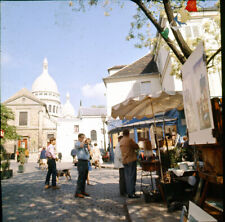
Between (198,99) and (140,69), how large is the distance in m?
21.6

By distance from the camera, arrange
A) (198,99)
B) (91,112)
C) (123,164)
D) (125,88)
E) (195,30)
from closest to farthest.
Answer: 1. (198,99)
2. (123,164)
3. (195,30)
4. (125,88)
5. (91,112)

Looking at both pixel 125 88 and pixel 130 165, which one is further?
pixel 125 88

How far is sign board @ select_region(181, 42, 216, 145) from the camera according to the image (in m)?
2.31

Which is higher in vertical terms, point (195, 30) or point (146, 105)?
point (195, 30)

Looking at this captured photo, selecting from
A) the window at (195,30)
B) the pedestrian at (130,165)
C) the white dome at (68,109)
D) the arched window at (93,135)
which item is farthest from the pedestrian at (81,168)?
the white dome at (68,109)

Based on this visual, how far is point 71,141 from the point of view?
41.1 metres

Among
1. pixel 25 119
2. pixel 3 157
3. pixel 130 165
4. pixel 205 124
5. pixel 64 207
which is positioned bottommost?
pixel 64 207

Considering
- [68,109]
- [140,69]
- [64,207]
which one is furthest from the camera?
[68,109]

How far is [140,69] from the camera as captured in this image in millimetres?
23469

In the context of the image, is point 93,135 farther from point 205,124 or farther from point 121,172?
point 205,124

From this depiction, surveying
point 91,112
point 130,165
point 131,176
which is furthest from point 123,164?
point 91,112

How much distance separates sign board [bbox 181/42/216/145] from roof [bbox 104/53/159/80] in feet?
64.4

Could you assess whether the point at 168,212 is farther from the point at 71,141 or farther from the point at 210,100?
the point at 71,141

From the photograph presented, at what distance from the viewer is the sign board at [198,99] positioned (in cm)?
231
